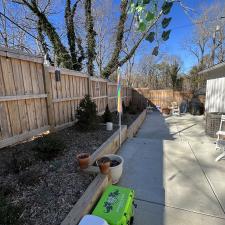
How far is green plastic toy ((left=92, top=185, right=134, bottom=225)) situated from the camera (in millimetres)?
1599

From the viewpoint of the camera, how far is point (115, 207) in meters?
1.72

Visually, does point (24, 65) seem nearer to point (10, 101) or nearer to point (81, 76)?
point (10, 101)

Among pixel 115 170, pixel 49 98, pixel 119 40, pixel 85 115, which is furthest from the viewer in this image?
pixel 119 40

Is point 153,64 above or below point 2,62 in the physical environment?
above

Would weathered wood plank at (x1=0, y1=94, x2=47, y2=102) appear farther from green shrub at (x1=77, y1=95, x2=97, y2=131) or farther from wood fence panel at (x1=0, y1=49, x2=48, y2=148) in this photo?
green shrub at (x1=77, y1=95, x2=97, y2=131)

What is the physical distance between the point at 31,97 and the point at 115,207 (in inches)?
108

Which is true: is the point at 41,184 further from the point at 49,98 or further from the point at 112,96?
the point at 112,96

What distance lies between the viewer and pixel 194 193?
2555 millimetres

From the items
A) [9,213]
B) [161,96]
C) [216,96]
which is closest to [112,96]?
[216,96]

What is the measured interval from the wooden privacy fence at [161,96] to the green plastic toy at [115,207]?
1147cm

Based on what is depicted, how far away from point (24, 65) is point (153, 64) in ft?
61.6

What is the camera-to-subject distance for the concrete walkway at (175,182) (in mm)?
2105

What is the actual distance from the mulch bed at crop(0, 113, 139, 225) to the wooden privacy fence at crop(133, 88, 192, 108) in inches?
417

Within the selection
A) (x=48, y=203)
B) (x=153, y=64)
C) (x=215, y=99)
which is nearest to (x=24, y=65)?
(x=48, y=203)
